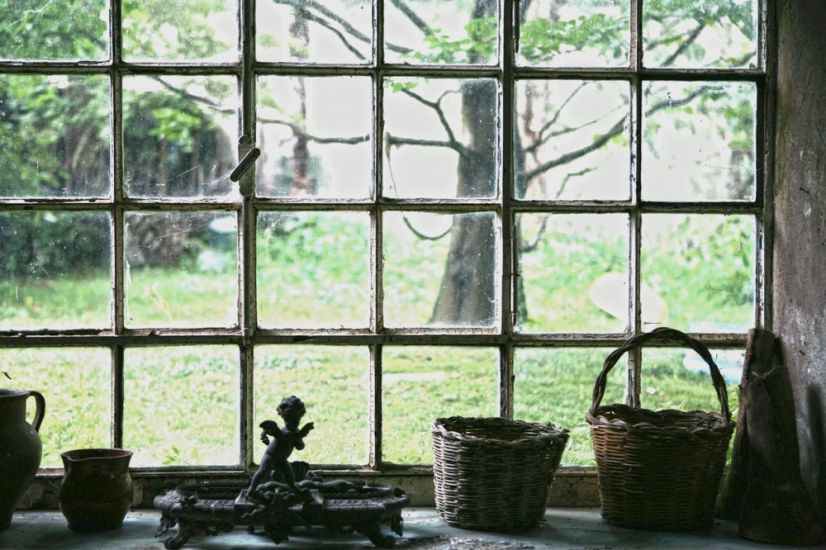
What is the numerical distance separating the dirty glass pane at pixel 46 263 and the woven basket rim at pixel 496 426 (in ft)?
4.02

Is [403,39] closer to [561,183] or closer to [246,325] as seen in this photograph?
[561,183]

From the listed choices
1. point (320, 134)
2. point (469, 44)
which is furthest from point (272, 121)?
point (469, 44)

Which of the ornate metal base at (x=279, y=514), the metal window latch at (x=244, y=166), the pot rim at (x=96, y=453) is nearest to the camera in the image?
the ornate metal base at (x=279, y=514)

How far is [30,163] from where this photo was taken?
3.17m

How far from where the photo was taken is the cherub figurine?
8.88 feet

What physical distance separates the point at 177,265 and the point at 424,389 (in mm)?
899

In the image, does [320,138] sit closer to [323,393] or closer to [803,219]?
[323,393]

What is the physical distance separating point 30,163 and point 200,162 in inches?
21.2

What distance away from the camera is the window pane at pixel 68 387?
10.4 feet

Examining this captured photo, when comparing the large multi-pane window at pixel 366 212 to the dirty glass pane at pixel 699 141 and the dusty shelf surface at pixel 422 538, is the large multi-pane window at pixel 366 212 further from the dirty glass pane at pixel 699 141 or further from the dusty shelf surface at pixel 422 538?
the dusty shelf surface at pixel 422 538

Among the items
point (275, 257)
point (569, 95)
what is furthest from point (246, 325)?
point (569, 95)

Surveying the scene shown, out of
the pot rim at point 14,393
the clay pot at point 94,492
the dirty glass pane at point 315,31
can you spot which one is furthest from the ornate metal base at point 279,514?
the dirty glass pane at point 315,31

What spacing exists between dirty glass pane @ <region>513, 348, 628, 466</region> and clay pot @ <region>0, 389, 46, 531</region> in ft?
4.89

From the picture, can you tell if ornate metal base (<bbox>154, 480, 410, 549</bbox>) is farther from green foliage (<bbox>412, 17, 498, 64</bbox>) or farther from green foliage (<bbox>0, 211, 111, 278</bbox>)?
green foliage (<bbox>412, 17, 498, 64</bbox>)
